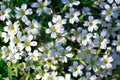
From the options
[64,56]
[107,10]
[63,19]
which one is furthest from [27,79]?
[107,10]

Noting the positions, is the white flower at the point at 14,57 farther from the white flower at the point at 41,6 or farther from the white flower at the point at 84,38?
the white flower at the point at 84,38

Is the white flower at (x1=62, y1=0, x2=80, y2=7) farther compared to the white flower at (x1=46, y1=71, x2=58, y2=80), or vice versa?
the white flower at (x1=62, y1=0, x2=80, y2=7)

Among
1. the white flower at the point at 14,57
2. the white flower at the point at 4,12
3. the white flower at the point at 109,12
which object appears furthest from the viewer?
the white flower at the point at 109,12

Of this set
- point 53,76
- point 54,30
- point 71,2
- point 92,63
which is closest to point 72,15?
point 71,2

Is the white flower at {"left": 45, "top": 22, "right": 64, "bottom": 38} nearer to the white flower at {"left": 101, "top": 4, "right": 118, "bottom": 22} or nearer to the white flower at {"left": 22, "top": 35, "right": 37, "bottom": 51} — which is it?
the white flower at {"left": 22, "top": 35, "right": 37, "bottom": 51}

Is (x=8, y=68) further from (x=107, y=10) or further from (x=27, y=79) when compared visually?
(x=107, y=10)

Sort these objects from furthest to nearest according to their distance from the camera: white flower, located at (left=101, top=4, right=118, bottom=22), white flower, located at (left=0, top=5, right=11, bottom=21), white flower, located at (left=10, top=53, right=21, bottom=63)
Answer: white flower, located at (left=101, top=4, right=118, bottom=22), white flower, located at (left=0, top=5, right=11, bottom=21), white flower, located at (left=10, top=53, right=21, bottom=63)

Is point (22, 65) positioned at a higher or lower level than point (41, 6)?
lower

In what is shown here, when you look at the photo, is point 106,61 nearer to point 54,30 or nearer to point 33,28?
point 54,30

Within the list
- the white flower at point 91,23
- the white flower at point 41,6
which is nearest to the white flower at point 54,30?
the white flower at point 41,6

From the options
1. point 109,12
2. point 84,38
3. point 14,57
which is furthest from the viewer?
point 109,12

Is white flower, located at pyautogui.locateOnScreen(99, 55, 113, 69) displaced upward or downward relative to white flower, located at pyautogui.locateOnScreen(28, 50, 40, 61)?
upward

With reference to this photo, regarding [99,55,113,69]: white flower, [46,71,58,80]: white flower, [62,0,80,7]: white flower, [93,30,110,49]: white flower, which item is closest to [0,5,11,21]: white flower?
[62,0,80,7]: white flower
